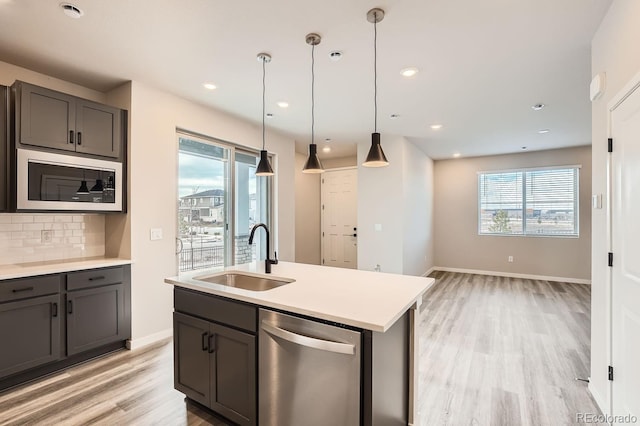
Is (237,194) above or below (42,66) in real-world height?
below

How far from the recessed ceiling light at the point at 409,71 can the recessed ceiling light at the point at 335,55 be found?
664 mm

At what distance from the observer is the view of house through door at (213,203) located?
3836 millimetres

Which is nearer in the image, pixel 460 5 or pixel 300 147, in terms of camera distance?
pixel 460 5

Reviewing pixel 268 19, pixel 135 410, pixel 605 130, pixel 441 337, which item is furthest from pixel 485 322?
pixel 268 19

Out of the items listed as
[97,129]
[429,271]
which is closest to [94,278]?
[97,129]

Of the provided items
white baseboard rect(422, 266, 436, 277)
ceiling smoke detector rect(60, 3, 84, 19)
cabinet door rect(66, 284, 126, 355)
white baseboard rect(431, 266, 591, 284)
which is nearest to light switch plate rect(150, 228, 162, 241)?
cabinet door rect(66, 284, 126, 355)

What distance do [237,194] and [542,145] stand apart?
5804 millimetres

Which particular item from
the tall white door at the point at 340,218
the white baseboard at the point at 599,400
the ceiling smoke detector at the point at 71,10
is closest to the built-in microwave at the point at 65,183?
the ceiling smoke detector at the point at 71,10

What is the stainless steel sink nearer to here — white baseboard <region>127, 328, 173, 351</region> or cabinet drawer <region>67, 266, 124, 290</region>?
cabinet drawer <region>67, 266, 124, 290</region>

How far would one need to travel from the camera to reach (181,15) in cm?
213

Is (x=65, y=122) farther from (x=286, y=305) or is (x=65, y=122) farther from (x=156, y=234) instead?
(x=286, y=305)

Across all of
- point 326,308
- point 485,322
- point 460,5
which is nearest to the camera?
point 326,308

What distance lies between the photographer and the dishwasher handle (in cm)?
146

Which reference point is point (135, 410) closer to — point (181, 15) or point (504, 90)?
point (181, 15)
